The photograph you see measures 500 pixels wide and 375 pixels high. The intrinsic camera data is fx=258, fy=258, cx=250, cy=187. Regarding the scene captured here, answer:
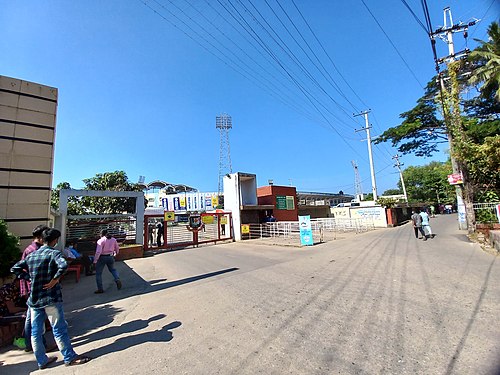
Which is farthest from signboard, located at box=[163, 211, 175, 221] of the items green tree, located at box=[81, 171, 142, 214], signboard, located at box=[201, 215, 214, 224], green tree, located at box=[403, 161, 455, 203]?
green tree, located at box=[403, 161, 455, 203]

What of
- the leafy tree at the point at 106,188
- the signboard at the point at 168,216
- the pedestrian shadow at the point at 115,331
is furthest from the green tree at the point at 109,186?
the pedestrian shadow at the point at 115,331

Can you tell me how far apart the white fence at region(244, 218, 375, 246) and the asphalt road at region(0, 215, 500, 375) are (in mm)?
8538

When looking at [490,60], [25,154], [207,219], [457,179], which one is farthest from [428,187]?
[25,154]

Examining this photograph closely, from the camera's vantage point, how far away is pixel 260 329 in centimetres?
390

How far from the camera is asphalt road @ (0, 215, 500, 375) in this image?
2.99 metres

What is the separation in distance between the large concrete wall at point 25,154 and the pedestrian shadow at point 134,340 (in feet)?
18.0

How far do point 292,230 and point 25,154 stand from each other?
47.3 feet

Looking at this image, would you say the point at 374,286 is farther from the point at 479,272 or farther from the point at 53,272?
the point at 53,272

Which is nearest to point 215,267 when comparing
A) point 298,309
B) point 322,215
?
point 298,309

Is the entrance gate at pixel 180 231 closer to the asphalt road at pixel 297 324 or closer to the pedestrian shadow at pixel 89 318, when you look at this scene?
the asphalt road at pixel 297 324

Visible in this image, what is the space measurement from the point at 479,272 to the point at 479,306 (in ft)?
9.76

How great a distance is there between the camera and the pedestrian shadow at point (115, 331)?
13.3 ft

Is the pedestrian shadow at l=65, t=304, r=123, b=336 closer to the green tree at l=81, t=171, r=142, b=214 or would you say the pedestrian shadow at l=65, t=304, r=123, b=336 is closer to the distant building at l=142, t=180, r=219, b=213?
the green tree at l=81, t=171, r=142, b=214

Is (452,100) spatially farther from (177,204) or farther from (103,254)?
(177,204)
